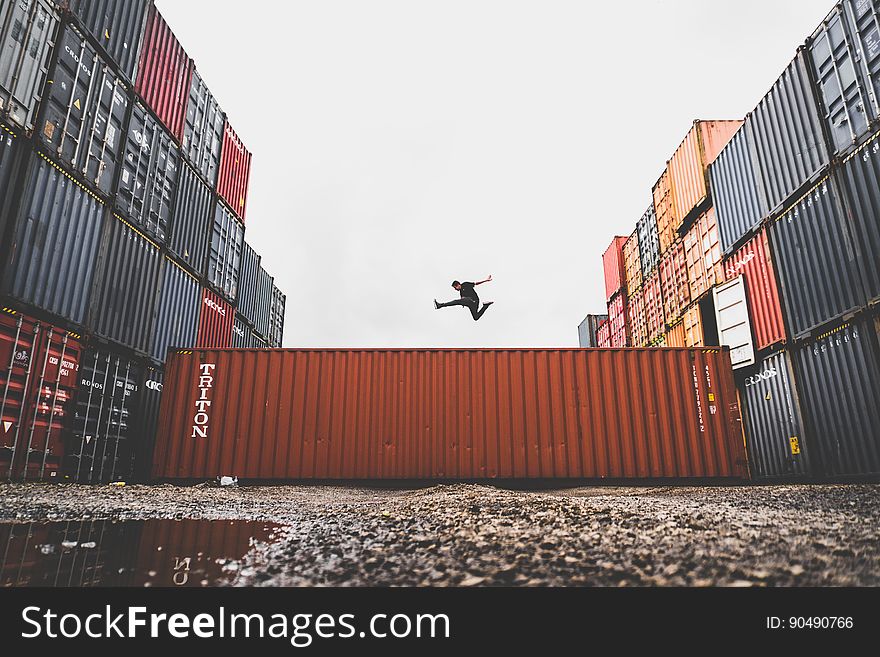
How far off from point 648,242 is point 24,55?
61.8 ft

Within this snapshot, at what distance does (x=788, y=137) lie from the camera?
1118cm

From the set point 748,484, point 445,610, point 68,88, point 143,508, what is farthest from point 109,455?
point 748,484

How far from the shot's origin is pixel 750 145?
40.9 feet

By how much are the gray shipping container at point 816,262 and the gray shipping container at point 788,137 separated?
1.72 ft

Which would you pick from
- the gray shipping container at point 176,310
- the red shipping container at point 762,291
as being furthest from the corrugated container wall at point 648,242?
the gray shipping container at point 176,310

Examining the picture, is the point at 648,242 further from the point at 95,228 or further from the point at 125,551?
the point at 125,551

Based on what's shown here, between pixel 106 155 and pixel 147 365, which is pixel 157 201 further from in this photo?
pixel 147 365

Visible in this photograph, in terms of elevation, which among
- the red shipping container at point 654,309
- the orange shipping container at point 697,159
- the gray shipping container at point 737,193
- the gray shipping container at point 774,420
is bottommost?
the gray shipping container at point 774,420

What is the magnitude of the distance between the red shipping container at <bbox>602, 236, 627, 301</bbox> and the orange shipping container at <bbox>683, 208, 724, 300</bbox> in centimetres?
508

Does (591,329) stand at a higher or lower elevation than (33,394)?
higher

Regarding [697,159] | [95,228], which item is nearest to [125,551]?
[95,228]

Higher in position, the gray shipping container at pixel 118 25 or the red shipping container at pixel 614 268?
the gray shipping container at pixel 118 25

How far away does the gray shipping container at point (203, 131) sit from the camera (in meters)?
14.5

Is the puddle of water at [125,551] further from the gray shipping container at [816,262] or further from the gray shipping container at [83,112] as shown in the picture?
the gray shipping container at [816,262]
